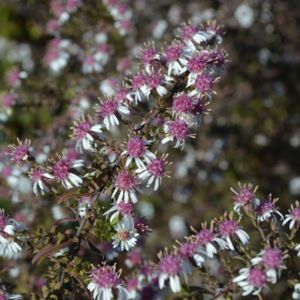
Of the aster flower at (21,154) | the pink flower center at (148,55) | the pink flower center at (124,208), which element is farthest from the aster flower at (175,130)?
the aster flower at (21,154)

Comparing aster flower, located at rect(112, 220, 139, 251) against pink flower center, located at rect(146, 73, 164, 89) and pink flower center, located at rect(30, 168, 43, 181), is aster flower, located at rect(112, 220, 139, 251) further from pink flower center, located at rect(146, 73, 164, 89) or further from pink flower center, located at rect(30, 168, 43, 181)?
pink flower center, located at rect(146, 73, 164, 89)

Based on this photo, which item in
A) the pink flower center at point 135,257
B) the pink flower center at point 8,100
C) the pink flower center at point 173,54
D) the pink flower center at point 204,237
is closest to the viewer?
the pink flower center at point 204,237

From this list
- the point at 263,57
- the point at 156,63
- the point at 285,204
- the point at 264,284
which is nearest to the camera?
the point at 264,284

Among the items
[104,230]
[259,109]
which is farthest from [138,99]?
[259,109]

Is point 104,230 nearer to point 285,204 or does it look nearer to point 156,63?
point 156,63

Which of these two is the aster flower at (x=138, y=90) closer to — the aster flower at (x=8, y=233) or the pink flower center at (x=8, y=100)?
the aster flower at (x=8, y=233)

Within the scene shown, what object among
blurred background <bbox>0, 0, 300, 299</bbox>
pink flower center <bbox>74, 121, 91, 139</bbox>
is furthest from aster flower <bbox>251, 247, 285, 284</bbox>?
blurred background <bbox>0, 0, 300, 299</bbox>
